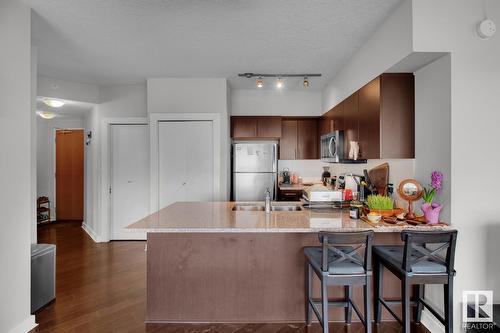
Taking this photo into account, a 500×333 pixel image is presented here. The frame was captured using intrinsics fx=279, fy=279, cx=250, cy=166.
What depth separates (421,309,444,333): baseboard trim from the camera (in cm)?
223

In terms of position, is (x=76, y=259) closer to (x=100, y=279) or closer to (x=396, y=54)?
(x=100, y=279)

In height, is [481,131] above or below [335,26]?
below

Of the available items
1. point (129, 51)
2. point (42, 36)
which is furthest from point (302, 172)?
point (42, 36)

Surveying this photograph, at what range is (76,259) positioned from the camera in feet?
13.2

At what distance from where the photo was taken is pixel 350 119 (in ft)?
11.2

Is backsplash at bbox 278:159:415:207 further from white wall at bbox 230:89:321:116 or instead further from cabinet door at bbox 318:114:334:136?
white wall at bbox 230:89:321:116

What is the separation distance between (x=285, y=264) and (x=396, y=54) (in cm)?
206

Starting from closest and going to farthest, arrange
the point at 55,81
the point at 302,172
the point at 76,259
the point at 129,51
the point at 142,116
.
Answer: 1. the point at 129,51
2. the point at 76,259
3. the point at 55,81
4. the point at 142,116
5. the point at 302,172

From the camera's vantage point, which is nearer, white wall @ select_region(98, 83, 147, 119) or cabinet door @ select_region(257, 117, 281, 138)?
white wall @ select_region(98, 83, 147, 119)

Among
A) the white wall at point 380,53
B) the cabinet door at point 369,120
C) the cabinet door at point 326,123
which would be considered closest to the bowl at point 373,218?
the cabinet door at point 369,120

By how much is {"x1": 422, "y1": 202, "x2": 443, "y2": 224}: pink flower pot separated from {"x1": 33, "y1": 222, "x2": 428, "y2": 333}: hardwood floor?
3.09 feet

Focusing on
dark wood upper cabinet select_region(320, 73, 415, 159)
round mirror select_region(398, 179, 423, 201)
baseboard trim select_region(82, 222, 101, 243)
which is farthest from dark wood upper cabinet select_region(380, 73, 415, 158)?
baseboard trim select_region(82, 222, 101, 243)

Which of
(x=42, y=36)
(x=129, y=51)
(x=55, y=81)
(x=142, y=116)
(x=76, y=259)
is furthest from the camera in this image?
(x=142, y=116)

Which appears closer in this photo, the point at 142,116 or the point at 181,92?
the point at 181,92
